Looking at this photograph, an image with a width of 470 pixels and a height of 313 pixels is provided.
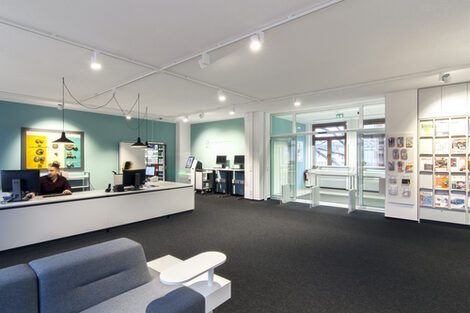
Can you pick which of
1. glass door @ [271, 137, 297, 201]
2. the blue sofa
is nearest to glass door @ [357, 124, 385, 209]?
glass door @ [271, 137, 297, 201]

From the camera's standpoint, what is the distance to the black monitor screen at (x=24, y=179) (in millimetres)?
3766

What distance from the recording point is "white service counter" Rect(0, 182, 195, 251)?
371cm

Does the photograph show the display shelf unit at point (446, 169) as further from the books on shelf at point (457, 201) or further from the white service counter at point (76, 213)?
the white service counter at point (76, 213)

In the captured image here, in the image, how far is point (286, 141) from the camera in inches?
316

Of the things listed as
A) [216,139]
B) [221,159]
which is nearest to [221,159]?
[221,159]

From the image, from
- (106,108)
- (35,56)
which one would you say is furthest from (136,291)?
(106,108)

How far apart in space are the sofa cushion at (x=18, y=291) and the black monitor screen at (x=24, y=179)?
3039 mm

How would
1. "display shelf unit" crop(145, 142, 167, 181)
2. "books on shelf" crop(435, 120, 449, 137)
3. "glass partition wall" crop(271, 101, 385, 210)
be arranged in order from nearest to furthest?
"books on shelf" crop(435, 120, 449, 137) → "glass partition wall" crop(271, 101, 385, 210) → "display shelf unit" crop(145, 142, 167, 181)

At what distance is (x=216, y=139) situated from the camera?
978cm

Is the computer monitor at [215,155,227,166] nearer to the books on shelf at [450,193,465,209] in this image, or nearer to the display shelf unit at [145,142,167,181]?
the display shelf unit at [145,142,167,181]

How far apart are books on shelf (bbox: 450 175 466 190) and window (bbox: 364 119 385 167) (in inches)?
56.0

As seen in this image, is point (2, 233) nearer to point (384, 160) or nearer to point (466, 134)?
point (384, 160)

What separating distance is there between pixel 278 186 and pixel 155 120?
18.1 feet

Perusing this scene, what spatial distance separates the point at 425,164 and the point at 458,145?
27.0 inches
